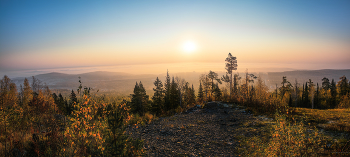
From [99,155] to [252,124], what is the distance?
46.8ft

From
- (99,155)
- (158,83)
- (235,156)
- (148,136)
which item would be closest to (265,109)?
(235,156)

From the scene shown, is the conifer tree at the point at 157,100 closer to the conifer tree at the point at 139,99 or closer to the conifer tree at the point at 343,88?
the conifer tree at the point at 139,99

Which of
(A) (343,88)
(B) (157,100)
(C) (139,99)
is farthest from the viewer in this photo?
(A) (343,88)

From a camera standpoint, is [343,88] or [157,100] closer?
[157,100]

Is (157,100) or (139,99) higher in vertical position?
(139,99)

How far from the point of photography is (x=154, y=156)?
7.92 meters

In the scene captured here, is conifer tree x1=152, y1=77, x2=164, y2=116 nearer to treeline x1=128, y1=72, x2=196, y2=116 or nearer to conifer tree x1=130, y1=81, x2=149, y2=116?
treeline x1=128, y1=72, x2=196, y2=116

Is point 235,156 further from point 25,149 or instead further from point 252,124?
point 25,149

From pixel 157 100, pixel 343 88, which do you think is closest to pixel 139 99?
pixel 157 100

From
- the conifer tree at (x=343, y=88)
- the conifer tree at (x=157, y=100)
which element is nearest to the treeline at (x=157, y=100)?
the conifer tree at (x=157, y=100)

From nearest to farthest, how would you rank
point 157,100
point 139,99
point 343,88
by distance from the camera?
point 139,99
point 157,100
point 343,88

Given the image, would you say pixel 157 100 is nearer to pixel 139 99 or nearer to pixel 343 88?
pixel 139 99

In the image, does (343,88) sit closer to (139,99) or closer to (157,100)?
(157,100)

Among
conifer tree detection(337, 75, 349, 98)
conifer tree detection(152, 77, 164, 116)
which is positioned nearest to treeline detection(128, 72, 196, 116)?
conifer tree detection(152, 77, 164, 116)
